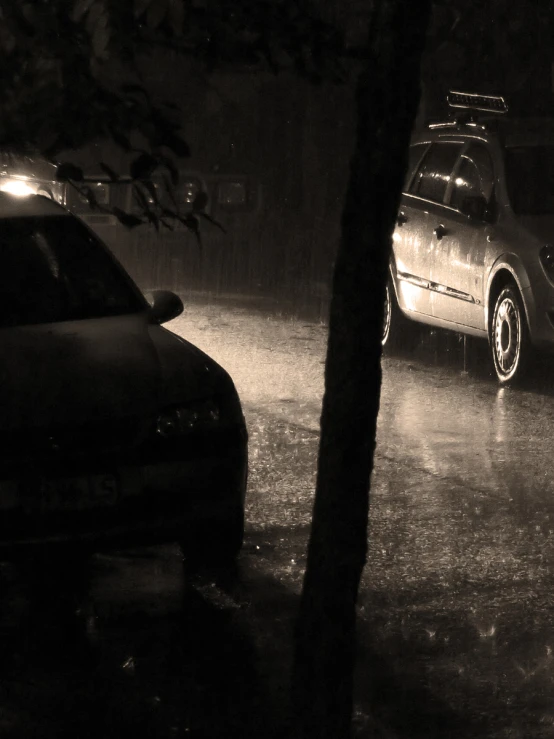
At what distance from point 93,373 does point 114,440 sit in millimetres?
329

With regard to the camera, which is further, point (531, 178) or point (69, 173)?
point (531, 178)

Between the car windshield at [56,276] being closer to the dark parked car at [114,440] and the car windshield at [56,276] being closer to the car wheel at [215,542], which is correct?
the dark parked car at [114,440]

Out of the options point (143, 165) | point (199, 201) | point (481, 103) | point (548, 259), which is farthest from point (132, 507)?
point (481, 103)

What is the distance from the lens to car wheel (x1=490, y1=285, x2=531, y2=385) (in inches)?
434

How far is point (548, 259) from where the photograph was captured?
1077 cm

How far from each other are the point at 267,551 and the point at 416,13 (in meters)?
3.44

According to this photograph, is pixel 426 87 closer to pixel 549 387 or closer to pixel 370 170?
pixel 549 387

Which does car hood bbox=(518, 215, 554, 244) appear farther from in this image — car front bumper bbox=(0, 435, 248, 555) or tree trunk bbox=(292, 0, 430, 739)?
tree trunk bbox=(292, 0, 430, 739)

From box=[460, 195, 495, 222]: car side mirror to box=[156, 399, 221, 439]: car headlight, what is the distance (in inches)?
224

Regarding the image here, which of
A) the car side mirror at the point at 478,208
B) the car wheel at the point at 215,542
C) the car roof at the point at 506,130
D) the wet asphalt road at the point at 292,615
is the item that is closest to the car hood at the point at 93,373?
the car wheel at the point at 215,542

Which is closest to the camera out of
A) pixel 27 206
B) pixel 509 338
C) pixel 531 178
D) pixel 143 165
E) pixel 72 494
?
pixel 143 165

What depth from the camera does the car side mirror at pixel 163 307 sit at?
22.5ft

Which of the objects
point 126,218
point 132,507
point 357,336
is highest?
point 126,218

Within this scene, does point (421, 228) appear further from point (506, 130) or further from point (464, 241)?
point (506, 130)
